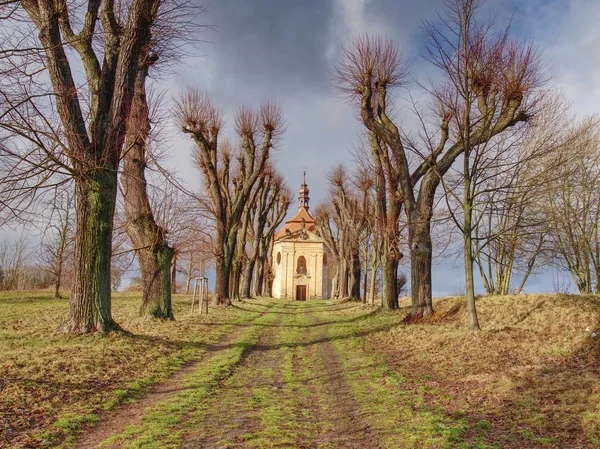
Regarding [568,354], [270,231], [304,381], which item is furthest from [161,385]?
[270,231]

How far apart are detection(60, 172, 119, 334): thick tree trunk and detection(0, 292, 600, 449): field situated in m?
0.48

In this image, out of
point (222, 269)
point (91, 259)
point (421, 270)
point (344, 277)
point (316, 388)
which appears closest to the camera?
point (316, 388)

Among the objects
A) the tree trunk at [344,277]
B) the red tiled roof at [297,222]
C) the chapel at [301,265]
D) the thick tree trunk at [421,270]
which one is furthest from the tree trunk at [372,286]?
the red tiled roof at [297,222]

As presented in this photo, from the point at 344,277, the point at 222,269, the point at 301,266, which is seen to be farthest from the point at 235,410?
the point at 301,266

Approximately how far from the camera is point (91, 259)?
31.5 ft

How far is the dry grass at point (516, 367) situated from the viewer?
4.93m

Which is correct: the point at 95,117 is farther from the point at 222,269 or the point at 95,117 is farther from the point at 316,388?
the point at 222,269

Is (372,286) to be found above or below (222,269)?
below

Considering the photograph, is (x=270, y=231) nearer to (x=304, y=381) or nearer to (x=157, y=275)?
(x=157, y=275)

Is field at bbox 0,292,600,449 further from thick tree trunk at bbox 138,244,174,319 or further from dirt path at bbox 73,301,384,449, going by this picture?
thick tree trunk at bbox 138,244,174,319

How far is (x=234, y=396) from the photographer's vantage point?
6.44m

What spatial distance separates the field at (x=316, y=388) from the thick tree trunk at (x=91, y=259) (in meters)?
0.48

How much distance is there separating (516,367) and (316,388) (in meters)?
3.12

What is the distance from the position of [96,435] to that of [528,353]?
6820 mm
